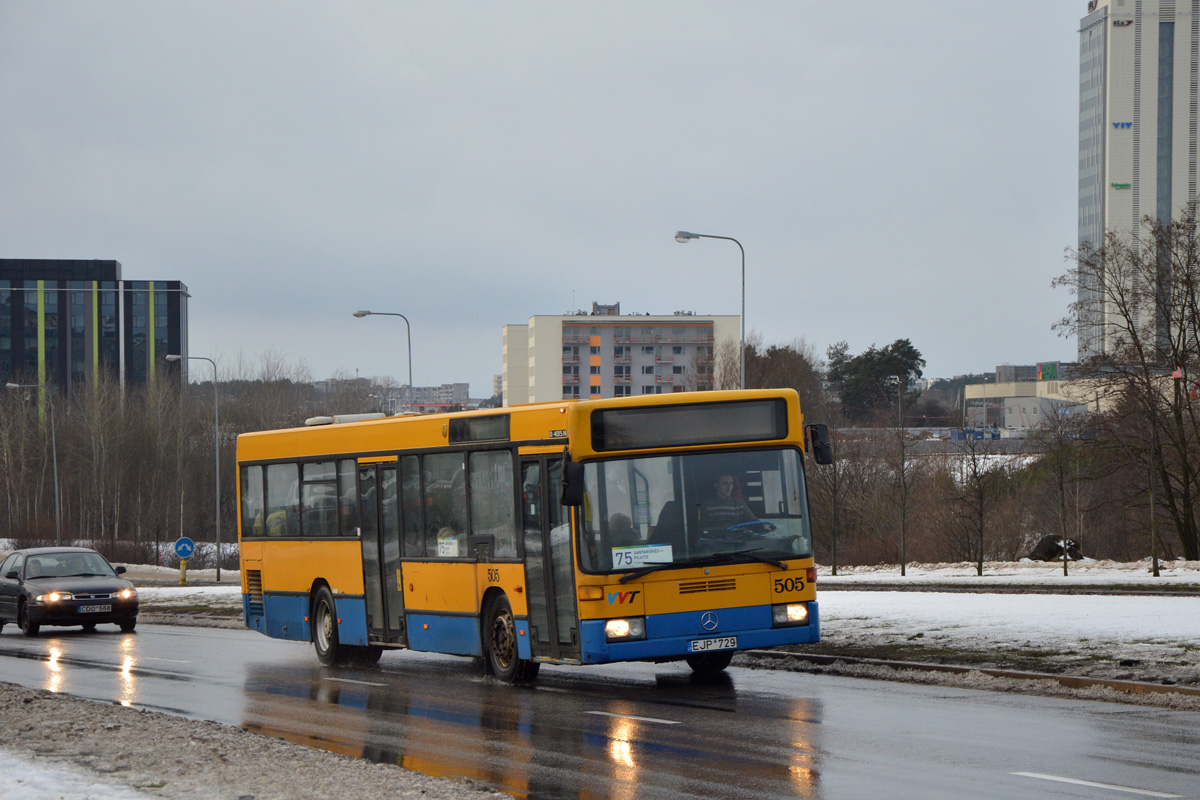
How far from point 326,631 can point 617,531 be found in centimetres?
679

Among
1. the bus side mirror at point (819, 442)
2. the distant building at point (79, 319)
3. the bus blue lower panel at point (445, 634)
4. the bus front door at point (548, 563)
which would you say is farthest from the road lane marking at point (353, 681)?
the distant building at point (79, 319)

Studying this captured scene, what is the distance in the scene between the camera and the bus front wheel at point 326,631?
18.2m

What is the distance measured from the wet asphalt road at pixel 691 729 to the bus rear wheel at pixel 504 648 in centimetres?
23

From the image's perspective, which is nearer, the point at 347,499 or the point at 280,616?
the point at 347,499

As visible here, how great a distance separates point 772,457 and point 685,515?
1.10 m

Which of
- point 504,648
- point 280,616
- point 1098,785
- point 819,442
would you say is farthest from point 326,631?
point 1098,785

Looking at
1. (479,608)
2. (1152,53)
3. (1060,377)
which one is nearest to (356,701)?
(479,608)

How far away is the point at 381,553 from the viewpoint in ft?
55.7

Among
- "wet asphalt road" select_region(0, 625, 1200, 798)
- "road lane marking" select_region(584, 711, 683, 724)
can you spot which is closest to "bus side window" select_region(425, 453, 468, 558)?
"wet asphalt road" select_region(0, 625, 1200, 798)

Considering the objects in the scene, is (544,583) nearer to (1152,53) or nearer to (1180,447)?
(1180,447)

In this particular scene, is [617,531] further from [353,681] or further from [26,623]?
[26,623]

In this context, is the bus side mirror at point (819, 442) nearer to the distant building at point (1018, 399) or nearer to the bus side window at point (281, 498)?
the bus side window at point (281, 498)

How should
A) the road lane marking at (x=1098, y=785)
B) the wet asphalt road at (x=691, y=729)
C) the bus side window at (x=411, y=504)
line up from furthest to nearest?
the bus side window at (x=411, y=504) → the wet asphalt road at (x=691, y=729) → the road lane marking at (x=1098, y=785)

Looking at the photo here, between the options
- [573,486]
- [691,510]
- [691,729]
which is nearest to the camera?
[691,729]
